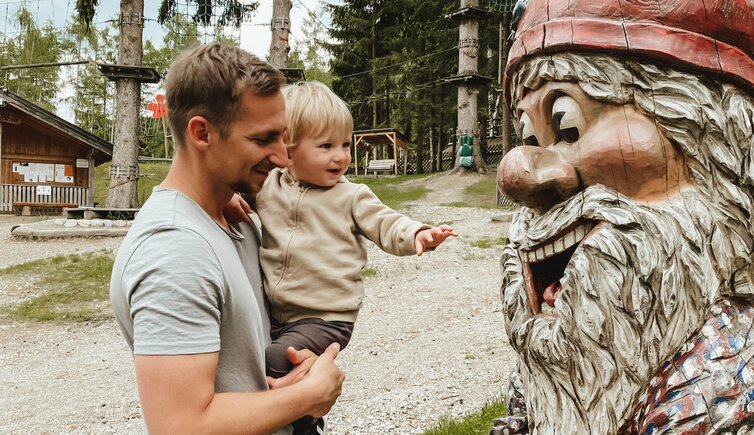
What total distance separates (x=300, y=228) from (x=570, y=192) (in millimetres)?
830

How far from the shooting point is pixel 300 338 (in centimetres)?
173

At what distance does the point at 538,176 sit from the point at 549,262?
275mm

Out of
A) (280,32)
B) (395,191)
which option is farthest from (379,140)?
(280,32)

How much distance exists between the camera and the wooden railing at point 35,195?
1686cm

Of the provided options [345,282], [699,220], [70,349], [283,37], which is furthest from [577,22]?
[283,37]

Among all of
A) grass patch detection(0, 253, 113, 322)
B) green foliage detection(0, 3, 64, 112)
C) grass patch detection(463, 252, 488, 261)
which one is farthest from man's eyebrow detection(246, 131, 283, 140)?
green foliage detection(0, 3, 64, 112)

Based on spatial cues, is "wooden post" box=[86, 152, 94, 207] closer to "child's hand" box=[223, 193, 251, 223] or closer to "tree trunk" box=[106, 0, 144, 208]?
"tree trunk" box=[106, 0, 144, 208]

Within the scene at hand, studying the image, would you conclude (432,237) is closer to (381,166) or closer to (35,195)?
(35,195)

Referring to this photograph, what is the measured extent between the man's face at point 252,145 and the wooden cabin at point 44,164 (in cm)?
1709

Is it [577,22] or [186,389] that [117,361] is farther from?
[577,22]

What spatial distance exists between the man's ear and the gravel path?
9.30 ft

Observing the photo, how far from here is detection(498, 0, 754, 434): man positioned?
1.35m

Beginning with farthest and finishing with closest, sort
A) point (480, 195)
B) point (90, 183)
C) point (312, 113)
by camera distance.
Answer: point (90, 183) < point (480, 195) < point (312, 113)

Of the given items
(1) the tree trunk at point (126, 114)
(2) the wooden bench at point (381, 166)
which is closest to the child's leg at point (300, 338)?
(1) the tree trunk at point (126, 114)
